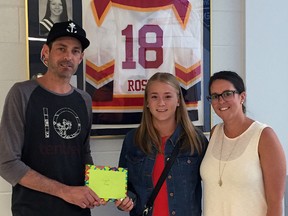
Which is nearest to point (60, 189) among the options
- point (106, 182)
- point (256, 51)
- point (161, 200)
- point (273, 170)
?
point (106, 182)

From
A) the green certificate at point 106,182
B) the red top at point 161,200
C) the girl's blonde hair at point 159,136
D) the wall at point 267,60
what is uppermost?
the wall at point 267,60

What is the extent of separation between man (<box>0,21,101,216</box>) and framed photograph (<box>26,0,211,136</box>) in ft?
1.26

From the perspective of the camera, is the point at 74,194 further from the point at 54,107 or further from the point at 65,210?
the point at 54,107

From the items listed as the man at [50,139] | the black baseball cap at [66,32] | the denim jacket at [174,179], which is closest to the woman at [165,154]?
the denim jacket at [174,179]

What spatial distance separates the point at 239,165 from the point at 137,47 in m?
0.97

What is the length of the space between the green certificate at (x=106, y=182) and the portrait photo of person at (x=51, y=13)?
2.84 feet

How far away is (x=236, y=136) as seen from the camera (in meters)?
1.76

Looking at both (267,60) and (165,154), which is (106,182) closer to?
(165,154)

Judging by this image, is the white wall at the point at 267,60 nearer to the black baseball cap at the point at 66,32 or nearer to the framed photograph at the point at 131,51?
the framed photograph at the point at 131,51

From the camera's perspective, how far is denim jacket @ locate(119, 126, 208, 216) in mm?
1804

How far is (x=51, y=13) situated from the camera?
2074 mm

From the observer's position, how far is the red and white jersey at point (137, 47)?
85.4 inches

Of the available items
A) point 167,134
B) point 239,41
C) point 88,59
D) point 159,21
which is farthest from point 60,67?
point 239,41

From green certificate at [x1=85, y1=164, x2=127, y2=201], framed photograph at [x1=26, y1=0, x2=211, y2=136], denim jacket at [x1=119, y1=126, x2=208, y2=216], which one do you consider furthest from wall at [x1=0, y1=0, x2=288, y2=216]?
green certificate at [x1=85, y1=164, x2=127, y2=201]
